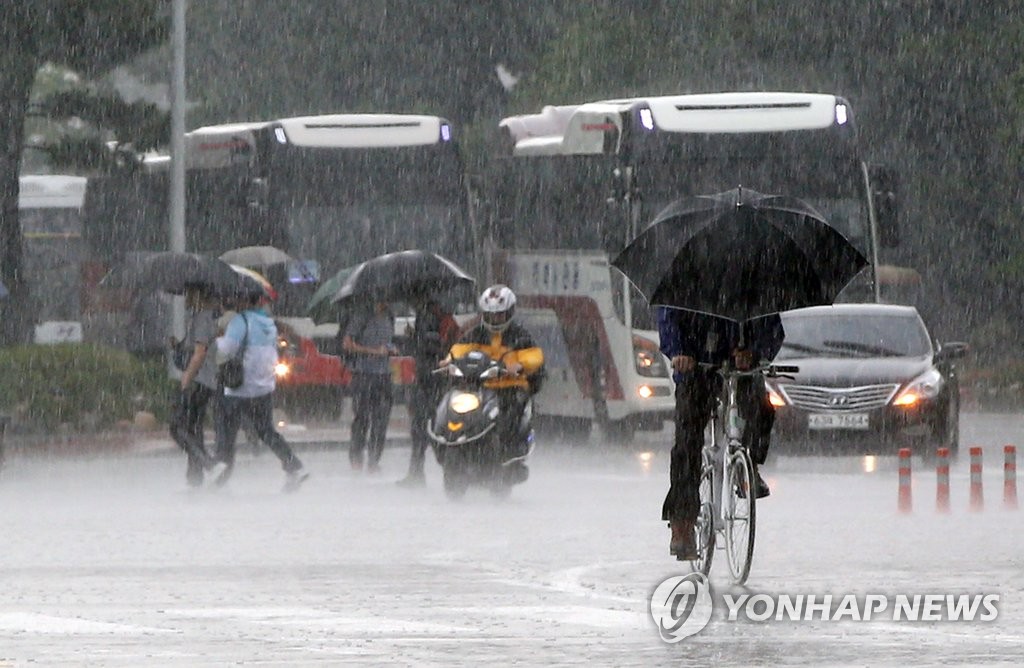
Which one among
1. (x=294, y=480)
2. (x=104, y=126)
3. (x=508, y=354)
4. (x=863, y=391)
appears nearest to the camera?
(x=508, y=354)

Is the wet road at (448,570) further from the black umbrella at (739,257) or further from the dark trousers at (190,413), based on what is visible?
the black umbrella at (739,257)

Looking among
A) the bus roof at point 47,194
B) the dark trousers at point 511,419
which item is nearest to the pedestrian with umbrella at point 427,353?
the dark trousers at point 511,419

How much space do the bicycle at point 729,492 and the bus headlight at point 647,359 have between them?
13.9 metres

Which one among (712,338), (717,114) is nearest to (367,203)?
(717,114)

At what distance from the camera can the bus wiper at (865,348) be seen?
2441cm

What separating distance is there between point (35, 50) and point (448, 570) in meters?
20.1

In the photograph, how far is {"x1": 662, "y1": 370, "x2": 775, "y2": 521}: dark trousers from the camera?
12969 mm

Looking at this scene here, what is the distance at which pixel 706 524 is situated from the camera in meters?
12.9

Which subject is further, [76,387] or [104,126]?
[104,126]

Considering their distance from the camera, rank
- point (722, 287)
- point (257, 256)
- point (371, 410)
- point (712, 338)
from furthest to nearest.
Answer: point (257, 256)
point (371, 410)
point (722, 287)
point (712, 338)

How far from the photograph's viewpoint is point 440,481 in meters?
22.3

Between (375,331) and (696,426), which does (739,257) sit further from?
(375,331)

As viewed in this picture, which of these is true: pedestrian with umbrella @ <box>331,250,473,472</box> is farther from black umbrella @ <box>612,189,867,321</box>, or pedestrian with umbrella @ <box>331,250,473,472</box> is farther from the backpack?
black umbrella @ <box>612,189,867,321</box>

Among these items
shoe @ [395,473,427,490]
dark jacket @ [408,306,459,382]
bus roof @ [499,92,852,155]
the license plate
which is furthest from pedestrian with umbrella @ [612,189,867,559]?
bus roof @ [499,92,852,155]
